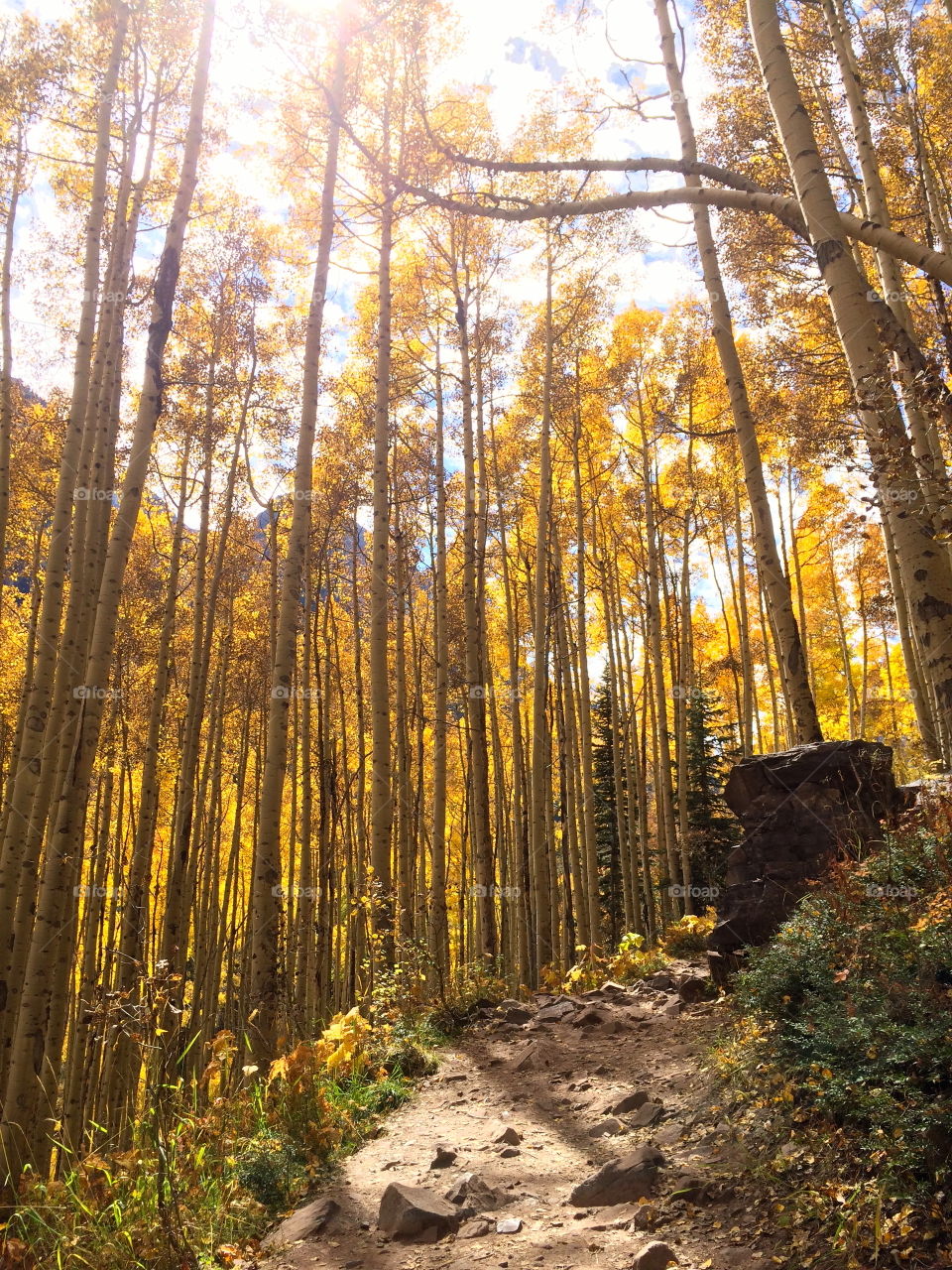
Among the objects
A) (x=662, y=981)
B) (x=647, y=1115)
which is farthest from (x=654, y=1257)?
(x=662, y=981)

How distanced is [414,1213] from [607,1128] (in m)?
1.10

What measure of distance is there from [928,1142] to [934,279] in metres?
2.93

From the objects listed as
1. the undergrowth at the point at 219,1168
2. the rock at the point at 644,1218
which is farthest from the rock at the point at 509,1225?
the undergrowth at the point at 219,1168

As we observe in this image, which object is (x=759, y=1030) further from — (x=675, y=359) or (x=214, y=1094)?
(x=675, y=359)

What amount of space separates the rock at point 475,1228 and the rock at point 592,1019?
254 cm

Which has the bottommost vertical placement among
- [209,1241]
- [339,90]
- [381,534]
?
[209,1241]

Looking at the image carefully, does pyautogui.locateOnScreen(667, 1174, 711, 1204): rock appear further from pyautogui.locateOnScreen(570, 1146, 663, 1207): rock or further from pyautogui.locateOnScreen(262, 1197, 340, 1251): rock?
pyautogui.locateOnScreen(262, 1197, 340, 1251): rock

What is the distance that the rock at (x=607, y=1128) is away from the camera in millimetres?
3572

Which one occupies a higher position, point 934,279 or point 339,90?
point 339,90

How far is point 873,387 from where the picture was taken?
2.97 meters

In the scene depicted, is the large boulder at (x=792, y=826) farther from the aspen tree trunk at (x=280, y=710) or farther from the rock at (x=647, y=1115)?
the aspen tree trunk at (x=280, y=710)

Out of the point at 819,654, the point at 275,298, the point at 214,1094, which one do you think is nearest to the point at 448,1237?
the point at 214,1094

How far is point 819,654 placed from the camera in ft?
72.8

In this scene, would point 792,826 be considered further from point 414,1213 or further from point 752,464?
point 752,464
